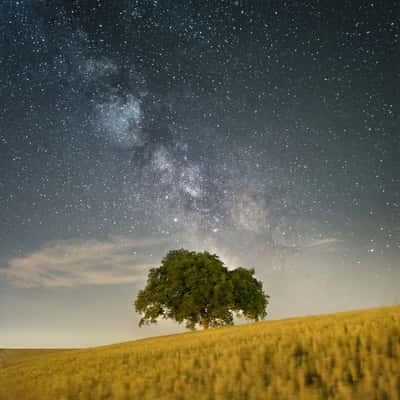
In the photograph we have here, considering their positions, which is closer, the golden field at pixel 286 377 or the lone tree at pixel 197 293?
the golden field at pixel 286 377

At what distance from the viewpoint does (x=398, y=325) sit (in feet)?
35.5

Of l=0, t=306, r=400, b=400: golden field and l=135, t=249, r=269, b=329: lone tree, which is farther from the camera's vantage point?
l=135, t=249, r=269, b=329: lone tree

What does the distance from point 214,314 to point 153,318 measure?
6.56 metres

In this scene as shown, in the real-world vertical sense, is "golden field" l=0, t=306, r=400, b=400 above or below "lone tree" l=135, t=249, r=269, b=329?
below

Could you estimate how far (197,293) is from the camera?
42.6m

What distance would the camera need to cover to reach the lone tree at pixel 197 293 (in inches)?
1682

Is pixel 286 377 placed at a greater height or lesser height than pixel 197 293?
lesser

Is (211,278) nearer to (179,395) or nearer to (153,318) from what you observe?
(153,318)

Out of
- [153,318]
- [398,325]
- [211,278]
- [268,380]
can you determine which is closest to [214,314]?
[211,278]

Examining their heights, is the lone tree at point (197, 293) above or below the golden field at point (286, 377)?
above

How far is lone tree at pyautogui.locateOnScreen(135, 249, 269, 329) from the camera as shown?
42.7m

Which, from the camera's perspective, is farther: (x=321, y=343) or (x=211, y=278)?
(x=211, y=278)

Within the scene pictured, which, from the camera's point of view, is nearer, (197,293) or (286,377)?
(286,377)

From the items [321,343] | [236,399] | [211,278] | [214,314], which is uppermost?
[211,278]
